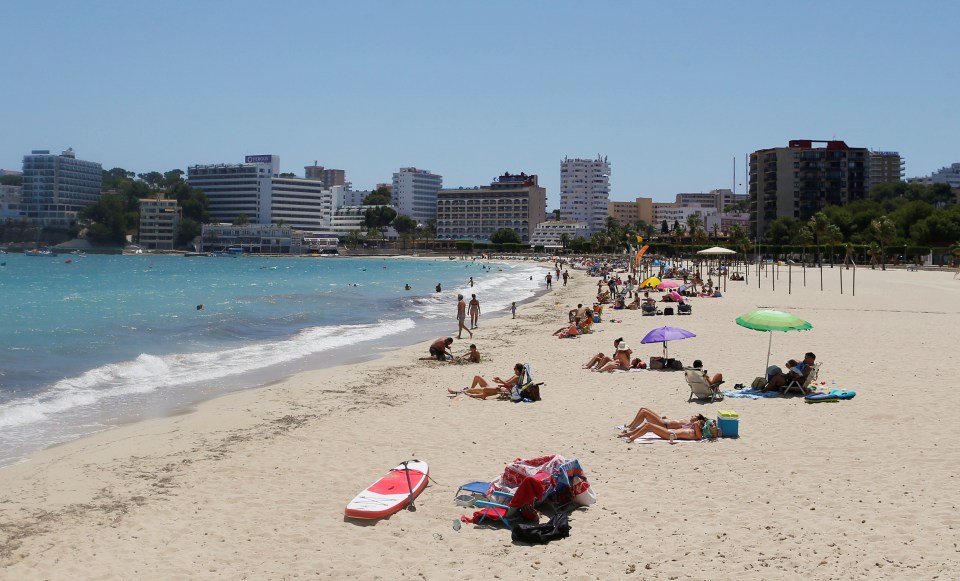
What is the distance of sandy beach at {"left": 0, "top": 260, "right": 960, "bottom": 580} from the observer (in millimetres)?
6312

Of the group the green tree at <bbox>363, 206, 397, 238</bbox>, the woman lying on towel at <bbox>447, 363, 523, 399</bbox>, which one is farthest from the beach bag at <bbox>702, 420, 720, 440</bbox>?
the green tree at <bbox>363, 206, 397, 238</bbox>

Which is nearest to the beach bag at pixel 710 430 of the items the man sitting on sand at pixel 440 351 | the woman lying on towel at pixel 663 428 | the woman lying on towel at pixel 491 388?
the woman lying on towel at pixel 663 428

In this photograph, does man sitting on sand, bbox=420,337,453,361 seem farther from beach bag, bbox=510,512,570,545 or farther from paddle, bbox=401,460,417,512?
beach bag, bbox=510,512,570,545

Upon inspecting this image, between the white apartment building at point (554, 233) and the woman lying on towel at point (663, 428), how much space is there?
551ft

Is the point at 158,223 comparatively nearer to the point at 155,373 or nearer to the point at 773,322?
the point at 155,373

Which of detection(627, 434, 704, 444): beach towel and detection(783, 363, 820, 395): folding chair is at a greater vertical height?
detection(783, 363, 820, 395): folding chair

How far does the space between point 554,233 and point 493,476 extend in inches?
6890

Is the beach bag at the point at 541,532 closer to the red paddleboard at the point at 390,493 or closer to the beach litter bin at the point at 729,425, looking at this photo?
the red paddleboard at the point at 390,493

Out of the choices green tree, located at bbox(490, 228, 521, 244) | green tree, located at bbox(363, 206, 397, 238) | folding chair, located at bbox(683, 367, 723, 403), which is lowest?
folding chair, located at bbox(683, 367, 723, 403)

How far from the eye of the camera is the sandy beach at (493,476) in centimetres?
631

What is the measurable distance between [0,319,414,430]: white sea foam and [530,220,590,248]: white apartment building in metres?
155

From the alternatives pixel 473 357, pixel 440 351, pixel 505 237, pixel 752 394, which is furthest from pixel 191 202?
pixel 752 394

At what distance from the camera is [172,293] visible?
5109 centimetres

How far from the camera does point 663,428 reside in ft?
32.9
